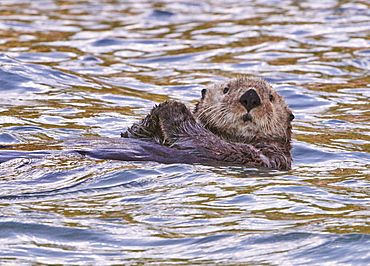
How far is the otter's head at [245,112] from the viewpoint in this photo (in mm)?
6184

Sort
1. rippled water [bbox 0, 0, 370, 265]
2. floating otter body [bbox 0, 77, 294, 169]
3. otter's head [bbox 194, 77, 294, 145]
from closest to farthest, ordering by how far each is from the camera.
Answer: rippled water [bbox 0, 0, 370, 265] → floating otter body [bbox 0, 77, 294, 169] → otter's head [bbox 194, 77, 294, 145]

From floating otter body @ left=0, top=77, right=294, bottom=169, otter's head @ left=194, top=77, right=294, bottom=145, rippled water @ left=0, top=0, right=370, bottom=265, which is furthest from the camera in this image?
otter's head @ left=194, top=77, right=294, bottom=145

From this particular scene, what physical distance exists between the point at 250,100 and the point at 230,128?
1.46ft

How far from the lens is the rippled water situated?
417cm

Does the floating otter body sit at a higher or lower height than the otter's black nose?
lower

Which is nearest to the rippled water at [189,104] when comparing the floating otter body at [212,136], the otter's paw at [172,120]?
the floating otter body at [212,136]

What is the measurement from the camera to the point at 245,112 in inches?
243

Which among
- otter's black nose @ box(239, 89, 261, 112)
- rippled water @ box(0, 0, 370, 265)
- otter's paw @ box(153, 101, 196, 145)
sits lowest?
rippled water @ box(0, 0, 370, 265)

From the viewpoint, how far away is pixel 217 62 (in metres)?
12.1

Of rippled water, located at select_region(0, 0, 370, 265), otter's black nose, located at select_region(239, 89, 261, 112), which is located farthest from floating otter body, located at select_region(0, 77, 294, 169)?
rippled water, located at select_region(0, 0, 370, 265)

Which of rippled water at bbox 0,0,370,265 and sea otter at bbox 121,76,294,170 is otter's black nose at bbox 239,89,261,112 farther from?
rippled water at bbox 0,0,370,265

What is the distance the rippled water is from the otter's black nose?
600mm

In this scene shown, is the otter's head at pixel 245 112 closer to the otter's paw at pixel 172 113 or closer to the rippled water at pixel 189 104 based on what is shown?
the otter's paw at pixel 172 113

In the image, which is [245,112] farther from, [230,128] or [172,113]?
[172,113]
